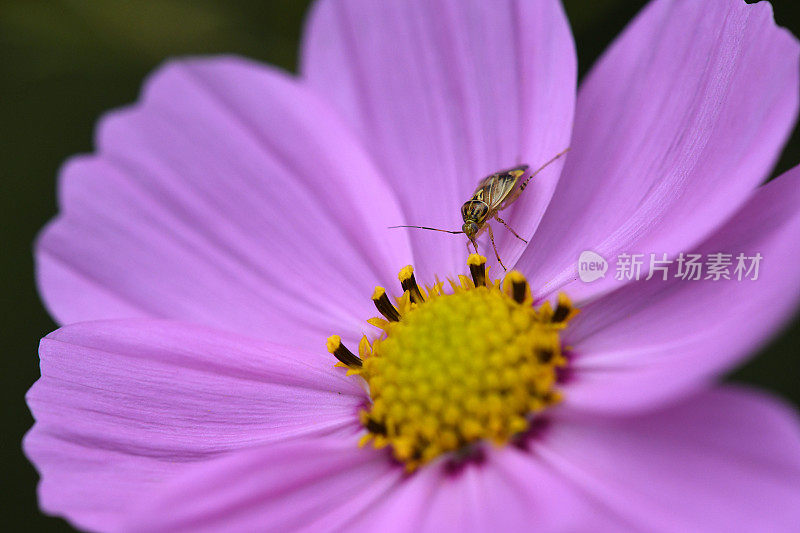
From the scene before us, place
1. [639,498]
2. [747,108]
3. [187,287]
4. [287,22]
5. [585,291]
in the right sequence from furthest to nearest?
1. [287,22]
2. [187,287]
3. [585,291]
4. [747,108]
5. [639,498]

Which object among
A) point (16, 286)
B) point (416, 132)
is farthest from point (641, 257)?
point (16, 286)

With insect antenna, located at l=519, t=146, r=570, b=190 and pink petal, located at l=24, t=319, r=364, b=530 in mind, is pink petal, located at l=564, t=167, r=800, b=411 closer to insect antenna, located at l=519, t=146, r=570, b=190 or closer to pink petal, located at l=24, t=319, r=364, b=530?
insect antenna, located at l=519, t=146, r=570, b=190

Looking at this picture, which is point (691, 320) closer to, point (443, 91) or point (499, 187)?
point (499, 187)

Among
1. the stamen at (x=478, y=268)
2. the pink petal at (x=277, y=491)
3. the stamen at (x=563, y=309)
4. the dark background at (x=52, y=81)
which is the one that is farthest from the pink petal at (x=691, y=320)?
the dark background at (x=52, y=81)

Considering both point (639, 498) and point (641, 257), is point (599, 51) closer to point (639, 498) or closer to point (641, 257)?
point (641, 257)

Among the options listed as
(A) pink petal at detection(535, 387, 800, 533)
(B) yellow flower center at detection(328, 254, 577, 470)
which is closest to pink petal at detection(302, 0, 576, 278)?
(B) yellow flower center at detection(328, 254, 577, 470)
